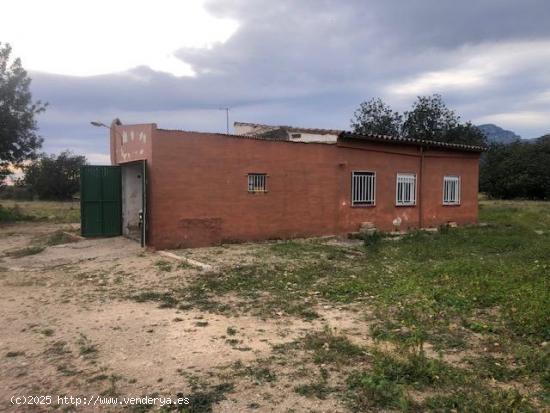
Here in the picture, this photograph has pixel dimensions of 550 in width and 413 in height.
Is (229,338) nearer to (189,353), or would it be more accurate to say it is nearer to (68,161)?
(189,353)

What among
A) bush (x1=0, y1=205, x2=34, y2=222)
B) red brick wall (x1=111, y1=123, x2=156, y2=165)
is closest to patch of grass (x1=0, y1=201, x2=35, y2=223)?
bush (x1=0, y1=205, x2=34, y2=222)

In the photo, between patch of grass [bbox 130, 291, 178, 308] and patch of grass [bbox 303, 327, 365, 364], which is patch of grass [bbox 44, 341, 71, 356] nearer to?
patch of grass [bbox 130, 291, 178, 308]

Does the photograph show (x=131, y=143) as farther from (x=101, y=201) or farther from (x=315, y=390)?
(x=315, y=390)

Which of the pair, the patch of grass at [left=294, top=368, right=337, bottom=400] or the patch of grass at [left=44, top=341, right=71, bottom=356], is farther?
the patch of grass at [left=44, top=341, right=71, bottom=356]

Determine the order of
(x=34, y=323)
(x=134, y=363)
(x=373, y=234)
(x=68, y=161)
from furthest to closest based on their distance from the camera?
(x=68, y=161), (x=373, y=234), (x=34, y=323), (x=134, y=363)

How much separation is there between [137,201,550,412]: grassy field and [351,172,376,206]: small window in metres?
3.06

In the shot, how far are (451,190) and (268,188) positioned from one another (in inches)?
334

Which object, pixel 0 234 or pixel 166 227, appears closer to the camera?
pixel 166 227

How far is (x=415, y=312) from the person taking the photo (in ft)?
21.4

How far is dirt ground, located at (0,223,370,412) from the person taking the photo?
14.1ft

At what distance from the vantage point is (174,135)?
488 inches

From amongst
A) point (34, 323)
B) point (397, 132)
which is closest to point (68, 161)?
point (397, 132)

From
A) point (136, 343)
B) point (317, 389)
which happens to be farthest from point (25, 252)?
point (317, 389)

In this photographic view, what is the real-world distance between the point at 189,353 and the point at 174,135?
8.09 metres
